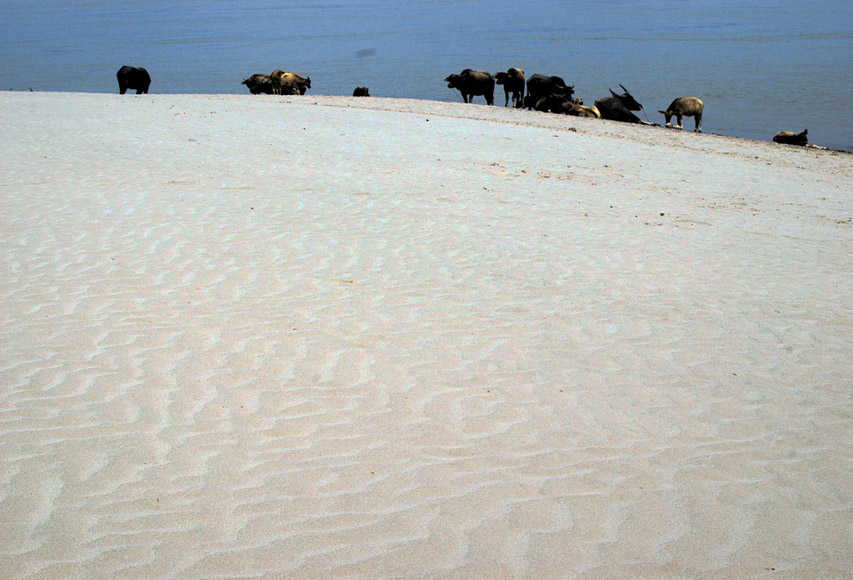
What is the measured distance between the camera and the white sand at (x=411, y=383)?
3.17m

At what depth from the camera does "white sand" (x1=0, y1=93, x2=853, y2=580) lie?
3170 millimetres

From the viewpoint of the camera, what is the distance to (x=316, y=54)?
71188mm

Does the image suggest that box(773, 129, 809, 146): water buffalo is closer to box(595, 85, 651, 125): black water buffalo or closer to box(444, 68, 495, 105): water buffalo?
box(595, 85, 651, 125): black water buffalo

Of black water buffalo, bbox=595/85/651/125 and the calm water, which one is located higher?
the calm water

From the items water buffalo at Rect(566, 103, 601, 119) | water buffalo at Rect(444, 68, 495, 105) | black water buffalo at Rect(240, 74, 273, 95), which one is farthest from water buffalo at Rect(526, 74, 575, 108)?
black water buffalo at Rect(240, 74, 273, 95)

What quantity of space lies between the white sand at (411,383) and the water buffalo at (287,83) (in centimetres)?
2096

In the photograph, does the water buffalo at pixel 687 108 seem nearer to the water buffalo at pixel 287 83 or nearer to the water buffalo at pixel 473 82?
the water buffalo at pixel 473 82

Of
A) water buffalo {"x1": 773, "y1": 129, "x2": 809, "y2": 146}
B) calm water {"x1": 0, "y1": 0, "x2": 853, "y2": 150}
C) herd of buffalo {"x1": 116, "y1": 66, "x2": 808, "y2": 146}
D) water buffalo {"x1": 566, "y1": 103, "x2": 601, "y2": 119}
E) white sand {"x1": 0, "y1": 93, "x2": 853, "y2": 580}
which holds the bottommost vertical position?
white sand {"x1": 0, "y1": 93, "x2": 853, "y2": 580}

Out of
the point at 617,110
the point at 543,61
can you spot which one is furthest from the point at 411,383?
the point at 543,61

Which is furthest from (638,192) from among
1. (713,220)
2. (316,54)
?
(316,54)

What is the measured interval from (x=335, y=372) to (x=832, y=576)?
2.90 metres

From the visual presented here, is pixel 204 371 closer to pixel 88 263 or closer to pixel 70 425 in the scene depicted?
pixel 70 425

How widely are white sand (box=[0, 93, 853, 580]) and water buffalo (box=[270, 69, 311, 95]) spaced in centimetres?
2096

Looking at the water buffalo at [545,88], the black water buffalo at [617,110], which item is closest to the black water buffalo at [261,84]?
the water buffalo at [545,88]
